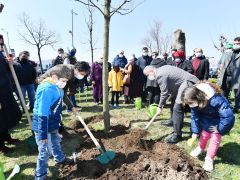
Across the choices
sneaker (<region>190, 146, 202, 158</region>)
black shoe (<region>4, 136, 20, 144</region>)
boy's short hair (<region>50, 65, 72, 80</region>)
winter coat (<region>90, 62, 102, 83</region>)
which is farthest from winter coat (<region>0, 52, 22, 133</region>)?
winter coat (<region>90, 62, 102, 83</region>)

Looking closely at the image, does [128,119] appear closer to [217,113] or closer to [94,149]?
[94,149]

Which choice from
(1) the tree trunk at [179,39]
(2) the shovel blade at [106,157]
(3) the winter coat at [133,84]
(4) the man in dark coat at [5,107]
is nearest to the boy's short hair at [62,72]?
(2) the shovel blade at [106,157]

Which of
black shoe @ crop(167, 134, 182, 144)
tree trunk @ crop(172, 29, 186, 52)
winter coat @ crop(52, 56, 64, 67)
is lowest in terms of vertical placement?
black shoe @ crop(167, 134, 182, 144)

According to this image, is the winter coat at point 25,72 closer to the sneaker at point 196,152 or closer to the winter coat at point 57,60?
the winter coat at point 57,60

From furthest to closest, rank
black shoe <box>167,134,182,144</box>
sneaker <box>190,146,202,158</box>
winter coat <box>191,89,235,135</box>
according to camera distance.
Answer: black shoe <box>167,134,182,144</box>, sneaker <box>190,146,202,158</box>, winter coat <box>191,89,235,135</box>

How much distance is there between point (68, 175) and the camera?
174 inches

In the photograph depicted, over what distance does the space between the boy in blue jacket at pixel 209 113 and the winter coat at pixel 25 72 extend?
5704 millimetres

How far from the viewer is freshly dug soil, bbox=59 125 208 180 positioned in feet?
13.8

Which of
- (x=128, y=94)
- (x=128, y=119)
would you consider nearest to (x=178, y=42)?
(x=128, y=94)

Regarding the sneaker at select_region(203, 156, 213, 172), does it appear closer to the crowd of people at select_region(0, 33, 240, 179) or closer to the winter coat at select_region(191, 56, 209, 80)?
the crowd of people at select_region(0, 33, 240, 179)

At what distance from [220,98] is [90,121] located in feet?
13.4

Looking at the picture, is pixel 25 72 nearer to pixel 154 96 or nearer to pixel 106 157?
pixel 154 96

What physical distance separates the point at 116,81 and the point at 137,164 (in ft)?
17.6

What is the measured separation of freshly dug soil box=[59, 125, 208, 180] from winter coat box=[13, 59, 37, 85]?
4.13 m
